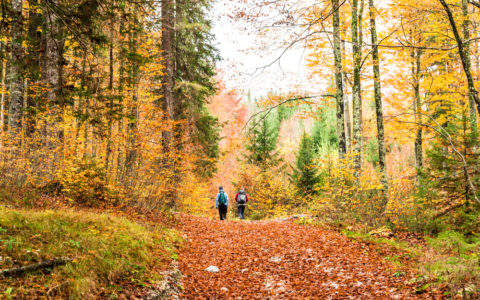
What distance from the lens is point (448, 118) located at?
1389 cm

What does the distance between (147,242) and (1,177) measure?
4100 millimetres

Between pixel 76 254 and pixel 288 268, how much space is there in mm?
4546

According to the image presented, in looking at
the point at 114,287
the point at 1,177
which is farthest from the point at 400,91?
the point at 1,177

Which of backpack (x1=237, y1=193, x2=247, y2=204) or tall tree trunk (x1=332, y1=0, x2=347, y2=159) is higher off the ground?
tall tree trunk (x1=332, y1=0, x2=347, y2=159)

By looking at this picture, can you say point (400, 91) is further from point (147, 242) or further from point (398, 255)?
point (147, 242)

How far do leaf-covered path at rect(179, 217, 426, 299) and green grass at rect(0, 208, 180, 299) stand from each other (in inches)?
46.6

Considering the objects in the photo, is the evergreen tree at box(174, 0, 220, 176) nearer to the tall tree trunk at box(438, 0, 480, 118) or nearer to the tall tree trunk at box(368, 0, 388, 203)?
the tall tree trunk at box(368, 0, 388, 203)

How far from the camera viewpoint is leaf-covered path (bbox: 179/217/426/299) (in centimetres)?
541

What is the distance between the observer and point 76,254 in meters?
4.64

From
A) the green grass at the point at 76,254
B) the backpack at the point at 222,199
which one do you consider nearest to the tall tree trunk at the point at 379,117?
the backpack at the point at 222,199

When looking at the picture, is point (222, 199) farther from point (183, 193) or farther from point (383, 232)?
point (383, 232)

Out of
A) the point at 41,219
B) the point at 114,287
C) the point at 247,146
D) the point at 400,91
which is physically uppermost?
the point at 400,91

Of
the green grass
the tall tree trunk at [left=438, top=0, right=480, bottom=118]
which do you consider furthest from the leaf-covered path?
the tall tree trunk at [left=438, top=0, right=480, bottom=118]

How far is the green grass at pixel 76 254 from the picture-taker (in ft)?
12.6
